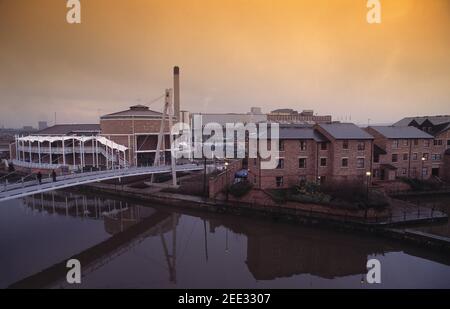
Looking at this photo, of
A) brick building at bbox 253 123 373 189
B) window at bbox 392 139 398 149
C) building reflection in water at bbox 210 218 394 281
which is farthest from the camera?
window at bbox 392 139 398 149

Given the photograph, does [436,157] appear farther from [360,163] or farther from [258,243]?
[258,243]

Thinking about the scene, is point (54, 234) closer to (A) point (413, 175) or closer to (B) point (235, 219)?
(B) point (235, 219)

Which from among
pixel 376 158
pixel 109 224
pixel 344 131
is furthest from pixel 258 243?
pixel 376 158

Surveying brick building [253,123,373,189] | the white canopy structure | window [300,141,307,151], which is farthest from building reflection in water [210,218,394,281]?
the white canopy structure

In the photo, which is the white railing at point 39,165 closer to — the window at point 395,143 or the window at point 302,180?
the window at point 302,180

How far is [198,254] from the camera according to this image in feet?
53.3

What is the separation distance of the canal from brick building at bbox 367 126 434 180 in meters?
11.1

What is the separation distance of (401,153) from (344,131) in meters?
7.71

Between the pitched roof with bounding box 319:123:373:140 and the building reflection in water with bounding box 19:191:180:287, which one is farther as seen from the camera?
the pitched roof with bounding box 319:123:373:140

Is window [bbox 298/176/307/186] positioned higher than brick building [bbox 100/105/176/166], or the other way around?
brick building [bbox 100/105/176/166]

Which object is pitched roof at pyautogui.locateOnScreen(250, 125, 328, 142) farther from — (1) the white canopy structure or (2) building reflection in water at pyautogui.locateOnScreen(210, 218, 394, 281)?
(1) the white canopy structure

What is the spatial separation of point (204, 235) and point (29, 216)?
580 inches

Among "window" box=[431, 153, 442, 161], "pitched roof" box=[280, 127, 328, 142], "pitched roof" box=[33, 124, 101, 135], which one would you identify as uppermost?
"pitched roof" box=[33, 124, 101, 135]

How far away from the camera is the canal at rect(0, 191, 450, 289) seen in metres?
13.3
